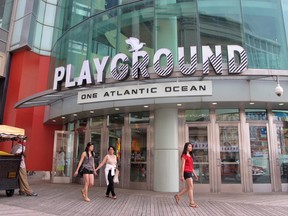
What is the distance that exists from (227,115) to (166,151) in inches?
114

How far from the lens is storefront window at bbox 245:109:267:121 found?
1197cm

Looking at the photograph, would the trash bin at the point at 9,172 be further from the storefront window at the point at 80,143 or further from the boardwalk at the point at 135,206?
the storefront window at the point at 80,143

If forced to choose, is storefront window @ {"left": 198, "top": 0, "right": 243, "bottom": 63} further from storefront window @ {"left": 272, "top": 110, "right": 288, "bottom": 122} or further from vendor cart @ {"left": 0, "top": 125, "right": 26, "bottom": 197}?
vendor cart @ {"left": 0, "top": 125, "right": 26, "bottom": 197}

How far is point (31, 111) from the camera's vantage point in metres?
16.9

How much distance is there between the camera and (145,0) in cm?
1278

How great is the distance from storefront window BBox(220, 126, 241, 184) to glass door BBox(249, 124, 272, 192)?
0.61 meters

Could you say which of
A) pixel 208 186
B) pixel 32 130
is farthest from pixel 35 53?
pixel 208 186

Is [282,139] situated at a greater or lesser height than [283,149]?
greater

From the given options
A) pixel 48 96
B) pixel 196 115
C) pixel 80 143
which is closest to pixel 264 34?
pixel 196 115

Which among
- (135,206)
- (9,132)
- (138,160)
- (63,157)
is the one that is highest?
(9,132)

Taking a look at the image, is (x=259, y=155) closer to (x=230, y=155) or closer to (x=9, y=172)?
(x=230, y=155)

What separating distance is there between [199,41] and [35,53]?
11.1 meters

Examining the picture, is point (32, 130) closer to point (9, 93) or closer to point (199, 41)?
point (9, 93)

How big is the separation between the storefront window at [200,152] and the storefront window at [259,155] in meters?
1.80
